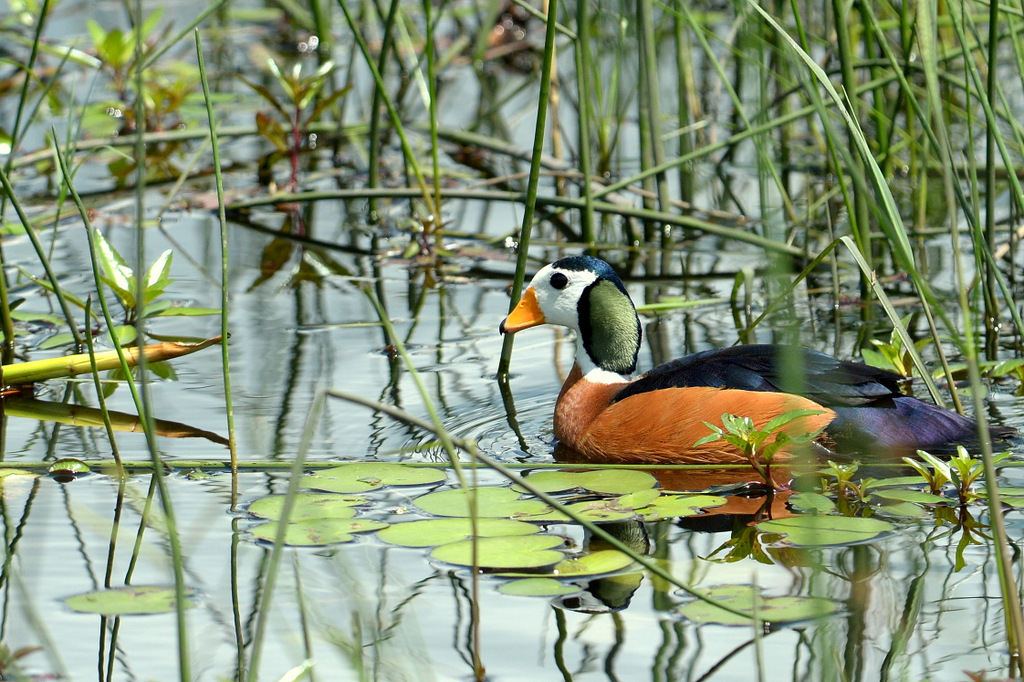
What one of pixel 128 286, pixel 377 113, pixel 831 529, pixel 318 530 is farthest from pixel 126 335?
pixel 831 529

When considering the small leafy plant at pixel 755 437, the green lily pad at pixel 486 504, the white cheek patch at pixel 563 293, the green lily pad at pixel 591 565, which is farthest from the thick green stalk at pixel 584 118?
the green lily pad at pixel 591 565

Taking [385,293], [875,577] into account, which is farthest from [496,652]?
[385,293]

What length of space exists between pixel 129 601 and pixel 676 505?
4.73ft

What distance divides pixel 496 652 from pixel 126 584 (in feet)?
3.11

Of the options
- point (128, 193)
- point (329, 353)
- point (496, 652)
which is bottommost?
point (496, 652)

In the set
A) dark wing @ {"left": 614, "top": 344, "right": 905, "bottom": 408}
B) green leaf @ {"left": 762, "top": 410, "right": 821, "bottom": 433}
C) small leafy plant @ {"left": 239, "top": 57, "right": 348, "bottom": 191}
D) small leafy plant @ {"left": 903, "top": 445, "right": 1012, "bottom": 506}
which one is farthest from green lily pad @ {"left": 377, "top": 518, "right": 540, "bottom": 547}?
small leafy plant @ {"left": 239, "top": 57, "right": 348, "bottom": 191}

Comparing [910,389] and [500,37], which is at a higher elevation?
[500,37]

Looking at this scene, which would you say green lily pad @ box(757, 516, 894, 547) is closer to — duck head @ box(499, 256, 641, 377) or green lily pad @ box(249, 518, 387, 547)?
green lily pad @ box(249, 518, 387, 547)

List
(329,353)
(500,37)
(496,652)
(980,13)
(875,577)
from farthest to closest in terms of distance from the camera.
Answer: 1. (500,37)
2. (980,13)
3. (329,353)
4. (875,577)
5. (496,652)

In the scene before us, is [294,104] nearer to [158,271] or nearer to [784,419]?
[158,271]

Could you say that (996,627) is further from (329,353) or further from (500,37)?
(500,37)

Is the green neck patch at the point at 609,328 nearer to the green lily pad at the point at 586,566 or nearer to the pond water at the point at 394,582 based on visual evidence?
the pond water at the point at 394,582

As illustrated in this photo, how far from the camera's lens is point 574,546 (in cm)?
344

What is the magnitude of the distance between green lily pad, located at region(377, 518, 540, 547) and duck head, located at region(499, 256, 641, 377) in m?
1.26
